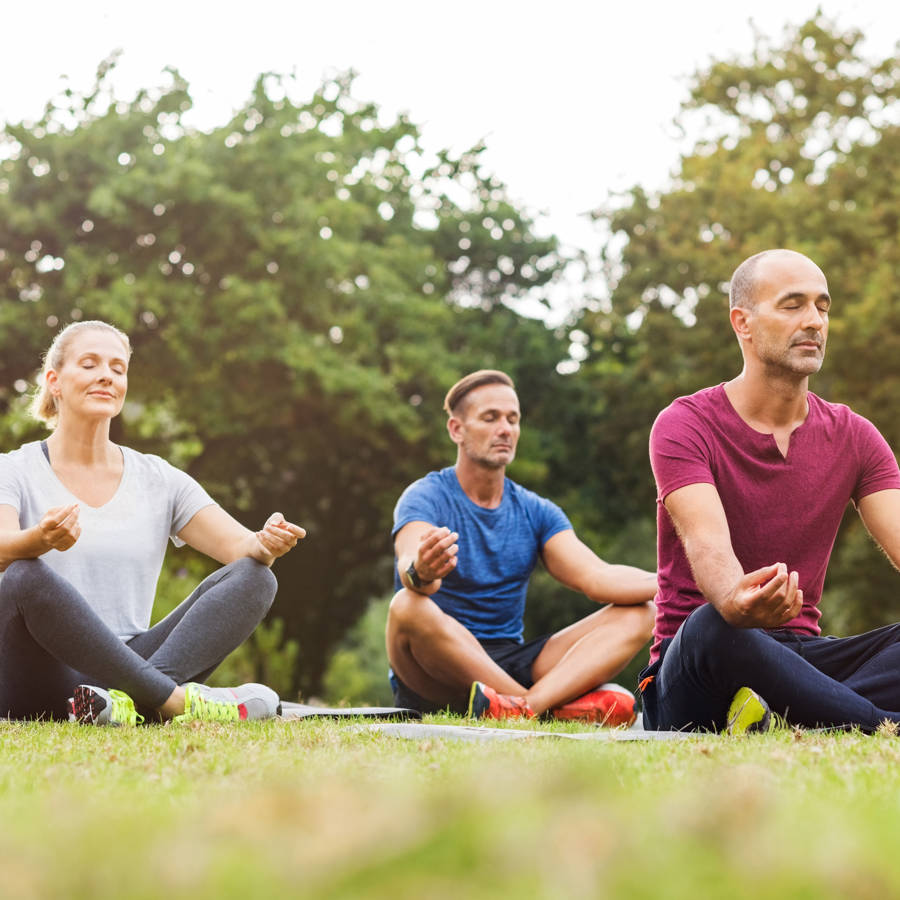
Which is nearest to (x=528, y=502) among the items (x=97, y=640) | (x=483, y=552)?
(x=483, y=552)

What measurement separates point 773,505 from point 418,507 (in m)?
2.40

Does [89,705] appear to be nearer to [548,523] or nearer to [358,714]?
[358,714]

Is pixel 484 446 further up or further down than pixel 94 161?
further down

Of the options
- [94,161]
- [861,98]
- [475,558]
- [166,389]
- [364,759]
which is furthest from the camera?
[861,98]

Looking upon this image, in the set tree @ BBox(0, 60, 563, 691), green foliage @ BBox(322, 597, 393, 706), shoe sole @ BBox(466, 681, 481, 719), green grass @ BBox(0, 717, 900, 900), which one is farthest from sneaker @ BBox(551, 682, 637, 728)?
green foliage @ BBox(322, 597, 393, 706)

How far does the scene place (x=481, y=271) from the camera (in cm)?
2311

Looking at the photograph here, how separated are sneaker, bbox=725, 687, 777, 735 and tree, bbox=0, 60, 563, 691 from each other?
44.6 ft

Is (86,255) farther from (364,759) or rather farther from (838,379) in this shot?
(364,759)

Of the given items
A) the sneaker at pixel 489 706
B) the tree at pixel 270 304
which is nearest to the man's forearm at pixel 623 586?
the sneaker at pixel 489 706

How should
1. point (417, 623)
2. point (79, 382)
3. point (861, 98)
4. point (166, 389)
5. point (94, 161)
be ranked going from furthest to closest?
point (861, 98), point (166, 389), point (94, 161), point (417, 623), point (79, 382)

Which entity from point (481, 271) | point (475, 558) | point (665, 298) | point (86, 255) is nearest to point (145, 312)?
point (86, 255)

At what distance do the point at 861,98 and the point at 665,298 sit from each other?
4.87 meters

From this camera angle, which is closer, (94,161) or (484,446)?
(484,446)

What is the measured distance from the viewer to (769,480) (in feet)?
17.0
